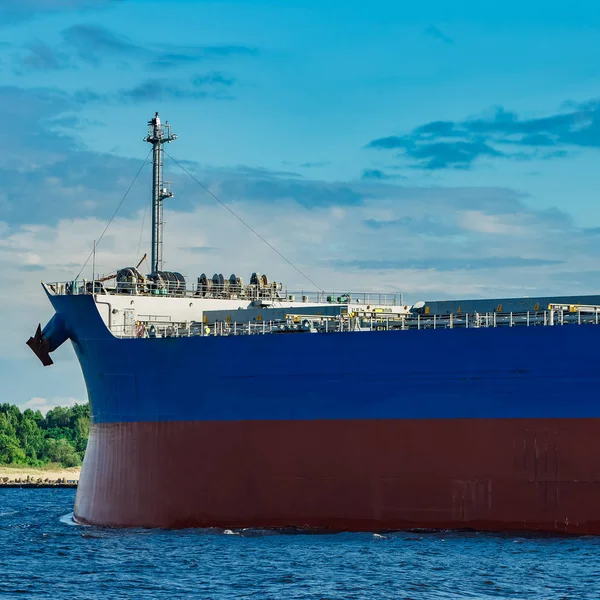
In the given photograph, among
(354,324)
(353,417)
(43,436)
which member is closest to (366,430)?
(353,417)

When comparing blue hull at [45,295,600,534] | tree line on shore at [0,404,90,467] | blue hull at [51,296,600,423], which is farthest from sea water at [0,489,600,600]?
tree line on shore at [0,404,90,467]

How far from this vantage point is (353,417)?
2855 centimetres

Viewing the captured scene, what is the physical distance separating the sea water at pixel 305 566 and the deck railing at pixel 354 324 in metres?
4.96

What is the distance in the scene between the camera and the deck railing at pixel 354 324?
27.7 m

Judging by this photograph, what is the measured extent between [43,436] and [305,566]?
83.7 metres

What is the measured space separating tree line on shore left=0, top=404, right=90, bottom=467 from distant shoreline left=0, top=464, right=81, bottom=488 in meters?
1.86

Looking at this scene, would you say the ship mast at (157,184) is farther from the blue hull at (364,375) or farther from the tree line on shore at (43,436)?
the tree line on shore at (43,436)

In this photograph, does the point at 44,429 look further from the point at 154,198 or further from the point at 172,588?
the point at 172,588

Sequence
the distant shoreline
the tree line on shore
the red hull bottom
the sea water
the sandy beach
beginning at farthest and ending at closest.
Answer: the tree line on shore
the sandy beach
the distant shoreline
the red hull bottom
the sea water

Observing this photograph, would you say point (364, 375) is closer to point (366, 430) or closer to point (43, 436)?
point (366, 430)

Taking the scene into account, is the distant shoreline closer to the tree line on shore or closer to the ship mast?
the tree line on shore

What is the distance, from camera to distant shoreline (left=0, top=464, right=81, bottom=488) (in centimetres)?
7550

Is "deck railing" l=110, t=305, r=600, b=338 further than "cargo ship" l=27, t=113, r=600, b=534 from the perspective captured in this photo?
Yes

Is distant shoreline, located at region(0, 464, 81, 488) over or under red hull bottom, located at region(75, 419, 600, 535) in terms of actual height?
under
